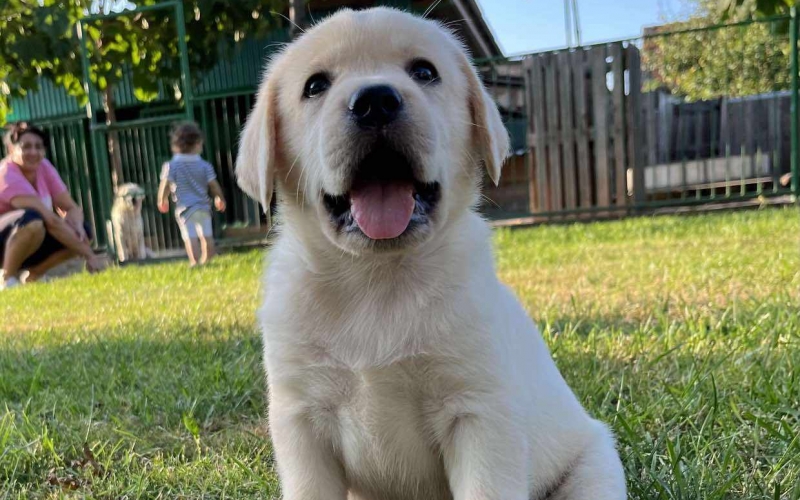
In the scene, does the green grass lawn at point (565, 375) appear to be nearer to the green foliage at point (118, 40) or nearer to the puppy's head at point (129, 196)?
the puppy's head at point (129, 196)

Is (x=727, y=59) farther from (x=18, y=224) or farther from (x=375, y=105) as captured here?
(x=375, y=105)

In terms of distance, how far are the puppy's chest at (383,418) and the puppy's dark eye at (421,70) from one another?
77 cm

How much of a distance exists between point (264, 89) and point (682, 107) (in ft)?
32.6

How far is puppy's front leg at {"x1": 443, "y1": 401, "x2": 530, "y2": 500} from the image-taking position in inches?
57.9

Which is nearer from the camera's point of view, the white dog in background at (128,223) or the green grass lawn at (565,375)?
the green grass lawn at (565,375)

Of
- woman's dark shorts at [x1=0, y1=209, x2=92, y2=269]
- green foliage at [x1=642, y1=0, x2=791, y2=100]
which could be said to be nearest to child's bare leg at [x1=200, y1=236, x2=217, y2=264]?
woman's dark shorts at [x1=0, y1=209, x2=92, y2=269]

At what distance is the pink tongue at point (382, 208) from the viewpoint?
5.33 feet

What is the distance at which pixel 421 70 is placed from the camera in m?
1.79

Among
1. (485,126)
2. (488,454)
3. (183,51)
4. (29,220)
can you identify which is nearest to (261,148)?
(485,126)

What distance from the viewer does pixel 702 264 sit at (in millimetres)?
5113

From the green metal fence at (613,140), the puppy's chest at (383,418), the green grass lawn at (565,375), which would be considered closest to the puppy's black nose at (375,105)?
the puppy's chest at (383,418)

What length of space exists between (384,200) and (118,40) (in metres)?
11.3

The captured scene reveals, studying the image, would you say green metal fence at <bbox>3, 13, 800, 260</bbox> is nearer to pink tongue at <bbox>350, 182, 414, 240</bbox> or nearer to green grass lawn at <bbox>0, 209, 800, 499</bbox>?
green grass lawn at <bbox>0, 209, 800, 499</bbox>

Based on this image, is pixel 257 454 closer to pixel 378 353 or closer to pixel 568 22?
pixel 378 353
